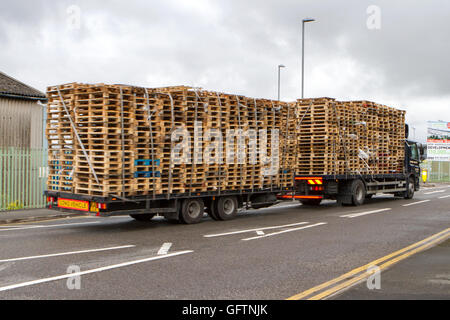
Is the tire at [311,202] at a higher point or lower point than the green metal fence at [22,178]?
lower

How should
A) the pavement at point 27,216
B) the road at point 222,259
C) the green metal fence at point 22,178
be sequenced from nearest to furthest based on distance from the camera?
the road at point 222,259
the pavement at point 27,216
the green metal fence at point 22,178

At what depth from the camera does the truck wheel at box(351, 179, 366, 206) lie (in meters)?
18.8

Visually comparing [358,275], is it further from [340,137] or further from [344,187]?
[344,187]

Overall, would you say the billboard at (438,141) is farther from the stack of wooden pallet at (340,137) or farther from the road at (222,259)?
the road at (222,259)

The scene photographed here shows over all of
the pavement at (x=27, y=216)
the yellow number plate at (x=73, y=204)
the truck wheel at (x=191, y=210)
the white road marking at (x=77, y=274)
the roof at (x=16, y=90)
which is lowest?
the pavement at (x=27, y=216)

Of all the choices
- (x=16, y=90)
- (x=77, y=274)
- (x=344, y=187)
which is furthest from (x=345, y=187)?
(x=77, y=274)

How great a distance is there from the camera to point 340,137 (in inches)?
723

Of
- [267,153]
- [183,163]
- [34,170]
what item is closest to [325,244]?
[183,163]

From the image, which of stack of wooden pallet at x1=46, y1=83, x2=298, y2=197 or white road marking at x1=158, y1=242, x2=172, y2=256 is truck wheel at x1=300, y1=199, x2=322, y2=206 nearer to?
stack of wooden pallet at x1=46, y1=83, x2=298, y2=197

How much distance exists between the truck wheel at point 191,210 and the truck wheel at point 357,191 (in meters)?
7.66

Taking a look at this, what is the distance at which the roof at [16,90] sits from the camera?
19.3 metres

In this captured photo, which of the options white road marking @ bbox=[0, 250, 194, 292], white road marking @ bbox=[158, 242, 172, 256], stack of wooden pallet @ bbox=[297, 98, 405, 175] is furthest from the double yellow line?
stack of wooden pallet @ bbox=[297, 98, 405, 175]

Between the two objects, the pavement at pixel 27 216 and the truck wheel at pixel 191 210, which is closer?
the truck wheel at pixel 191 210

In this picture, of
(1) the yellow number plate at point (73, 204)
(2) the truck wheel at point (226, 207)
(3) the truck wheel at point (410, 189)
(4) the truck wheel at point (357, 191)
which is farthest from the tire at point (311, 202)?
(1) the yellow number plate at point (73, 204)
